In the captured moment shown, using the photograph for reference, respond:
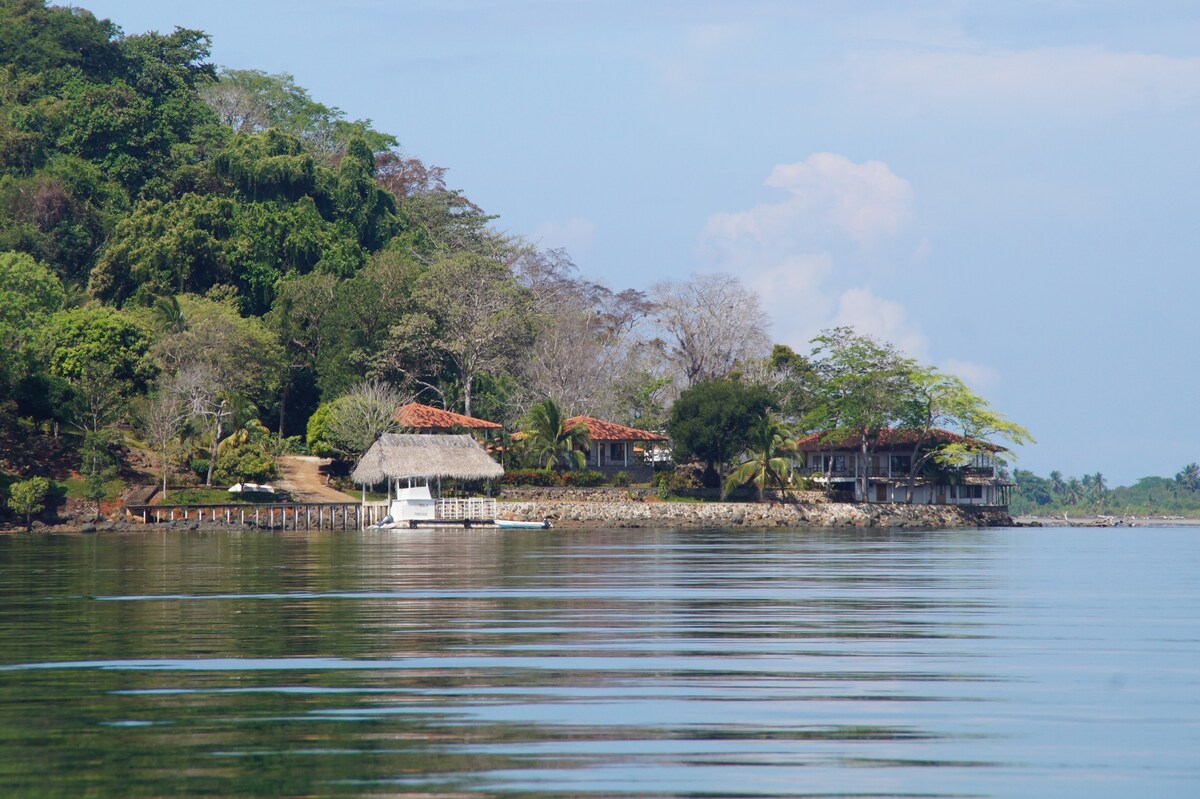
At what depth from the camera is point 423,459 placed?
6078 centimetres

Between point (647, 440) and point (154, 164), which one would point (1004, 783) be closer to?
point (647, 440)

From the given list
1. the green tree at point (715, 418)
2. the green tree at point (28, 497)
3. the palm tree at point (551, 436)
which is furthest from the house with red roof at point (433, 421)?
the green tree at point (28, 497)

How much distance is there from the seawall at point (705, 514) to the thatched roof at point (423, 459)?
2.45 m

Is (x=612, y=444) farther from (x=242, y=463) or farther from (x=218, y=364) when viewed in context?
(x=218, y=364)

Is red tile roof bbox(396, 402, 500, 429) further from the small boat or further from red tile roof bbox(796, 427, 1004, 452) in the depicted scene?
red tile roof bbox(796, 427, 1004, 452)

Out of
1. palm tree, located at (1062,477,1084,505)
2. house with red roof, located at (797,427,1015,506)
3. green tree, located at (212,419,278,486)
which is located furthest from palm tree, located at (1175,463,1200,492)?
green tree, located at (212,419,278,486)

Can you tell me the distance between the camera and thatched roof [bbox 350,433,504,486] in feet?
195

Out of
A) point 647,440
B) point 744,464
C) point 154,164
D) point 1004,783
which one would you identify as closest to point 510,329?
point 647,440

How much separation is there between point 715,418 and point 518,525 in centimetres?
1229

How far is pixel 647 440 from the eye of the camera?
72.0 meters

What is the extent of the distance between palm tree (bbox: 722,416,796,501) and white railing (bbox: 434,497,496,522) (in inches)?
490

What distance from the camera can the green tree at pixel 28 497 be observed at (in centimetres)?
5347

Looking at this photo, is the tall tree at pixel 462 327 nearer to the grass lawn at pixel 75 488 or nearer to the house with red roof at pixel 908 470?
the grass lawn at pixel 75 488

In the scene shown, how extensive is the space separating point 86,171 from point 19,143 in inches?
177
